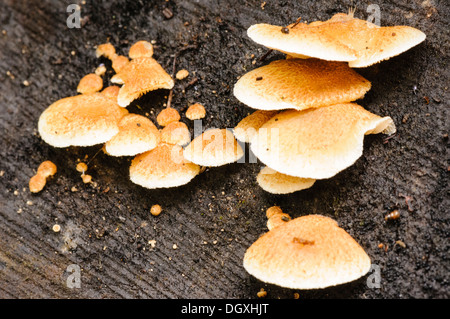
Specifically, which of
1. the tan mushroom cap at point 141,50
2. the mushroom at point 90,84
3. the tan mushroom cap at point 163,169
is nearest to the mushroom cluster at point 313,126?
the tan mushroom cap at point 163,169

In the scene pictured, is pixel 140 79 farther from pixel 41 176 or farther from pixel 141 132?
pixel 41 176

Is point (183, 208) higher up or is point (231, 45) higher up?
point (231, 45)

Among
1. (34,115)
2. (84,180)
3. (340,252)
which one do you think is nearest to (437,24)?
(340,252)

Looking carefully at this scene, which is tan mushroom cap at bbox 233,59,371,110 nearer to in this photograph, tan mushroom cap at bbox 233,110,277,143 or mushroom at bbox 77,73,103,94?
tan mushroom cap at bbox 233,110,277,143

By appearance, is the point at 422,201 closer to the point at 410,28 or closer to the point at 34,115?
the point at 410,28

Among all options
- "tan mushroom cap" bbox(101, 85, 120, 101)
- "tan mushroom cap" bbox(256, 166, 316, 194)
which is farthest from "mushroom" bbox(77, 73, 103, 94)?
"tan mushroom cap" bbox(256, 166, 316, 194)

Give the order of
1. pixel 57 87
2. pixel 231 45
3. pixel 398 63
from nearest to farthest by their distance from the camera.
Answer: pixel 398 63 → pixel 231 45 → pixel 57 87

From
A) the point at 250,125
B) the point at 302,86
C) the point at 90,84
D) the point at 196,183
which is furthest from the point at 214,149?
the point at 90,84
